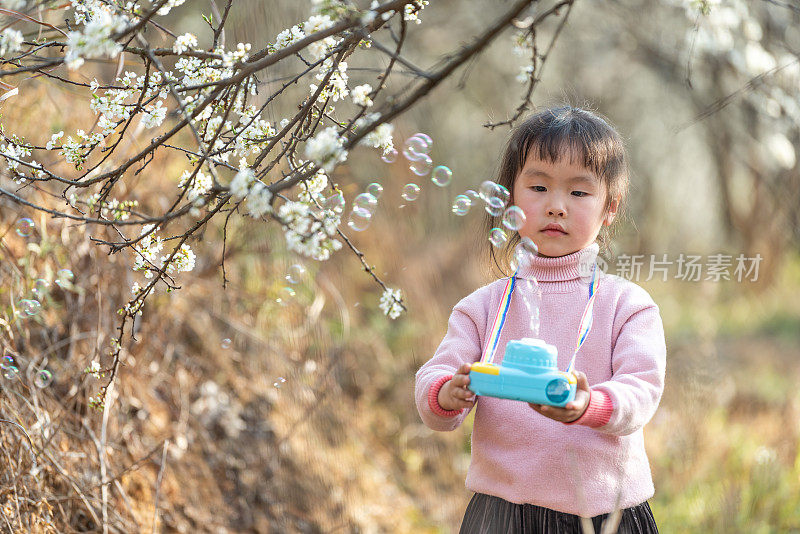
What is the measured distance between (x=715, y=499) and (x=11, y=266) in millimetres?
3333

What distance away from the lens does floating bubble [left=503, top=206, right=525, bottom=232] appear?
2045 mm

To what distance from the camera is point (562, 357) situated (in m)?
2.01

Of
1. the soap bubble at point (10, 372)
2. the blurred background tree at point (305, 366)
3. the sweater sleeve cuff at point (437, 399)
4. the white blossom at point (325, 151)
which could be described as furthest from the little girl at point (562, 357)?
the soap bubble at point (10, 372)

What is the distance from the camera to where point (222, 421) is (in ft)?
13.2

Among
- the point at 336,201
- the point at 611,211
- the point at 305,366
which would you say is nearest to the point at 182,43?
the point at 336,201

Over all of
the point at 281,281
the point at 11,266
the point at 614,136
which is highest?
the point at 281,281

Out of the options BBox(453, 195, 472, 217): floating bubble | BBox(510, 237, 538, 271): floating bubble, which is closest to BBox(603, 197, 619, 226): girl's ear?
BBox(510, 237, 538, 271): floating bubble

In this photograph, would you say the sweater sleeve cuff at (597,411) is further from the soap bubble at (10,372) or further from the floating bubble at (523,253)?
the soap bubble at (10,372)

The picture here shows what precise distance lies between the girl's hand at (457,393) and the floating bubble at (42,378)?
4.53 ft

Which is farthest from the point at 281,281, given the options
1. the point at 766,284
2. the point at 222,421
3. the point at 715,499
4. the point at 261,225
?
the point at 766,284

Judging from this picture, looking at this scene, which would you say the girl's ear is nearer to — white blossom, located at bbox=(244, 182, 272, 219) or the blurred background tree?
the blurred background tree

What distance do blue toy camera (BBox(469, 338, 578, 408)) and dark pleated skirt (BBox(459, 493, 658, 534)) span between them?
40 centimetres

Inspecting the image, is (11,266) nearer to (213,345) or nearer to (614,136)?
(213,345)

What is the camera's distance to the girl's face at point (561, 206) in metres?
2.03
